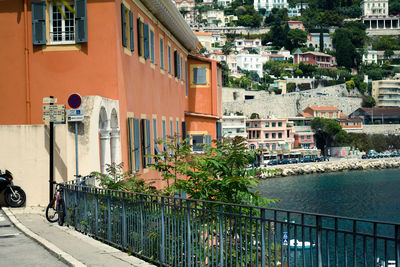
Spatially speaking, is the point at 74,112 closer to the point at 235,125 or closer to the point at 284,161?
the point at 235,125

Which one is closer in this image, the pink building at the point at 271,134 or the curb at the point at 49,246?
the curb at the point at 49,246

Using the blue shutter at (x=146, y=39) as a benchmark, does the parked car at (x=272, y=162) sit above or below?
below

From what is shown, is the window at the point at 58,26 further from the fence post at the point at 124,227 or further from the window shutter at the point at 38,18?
the fence post at the point at 124,227

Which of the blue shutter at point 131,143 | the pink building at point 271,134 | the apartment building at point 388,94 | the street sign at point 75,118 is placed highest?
the apartment building at point 388,94

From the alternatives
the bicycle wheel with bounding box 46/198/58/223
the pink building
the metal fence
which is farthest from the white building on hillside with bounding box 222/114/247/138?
→ the metal fence

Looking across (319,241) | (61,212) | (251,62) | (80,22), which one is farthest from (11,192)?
(251,62)

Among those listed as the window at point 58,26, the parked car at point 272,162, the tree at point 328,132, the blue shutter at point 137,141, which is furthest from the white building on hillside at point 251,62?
the window at point 58,26

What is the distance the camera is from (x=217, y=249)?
732 centimetres

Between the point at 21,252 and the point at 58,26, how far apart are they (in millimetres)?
8154

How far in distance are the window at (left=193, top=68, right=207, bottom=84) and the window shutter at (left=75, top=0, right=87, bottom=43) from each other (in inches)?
590

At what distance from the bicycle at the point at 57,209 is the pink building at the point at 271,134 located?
97.1 m

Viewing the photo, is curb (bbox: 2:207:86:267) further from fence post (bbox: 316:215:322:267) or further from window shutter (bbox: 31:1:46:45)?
window shutter (bbox: 31:1:46:45)

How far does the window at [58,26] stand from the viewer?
1537cm

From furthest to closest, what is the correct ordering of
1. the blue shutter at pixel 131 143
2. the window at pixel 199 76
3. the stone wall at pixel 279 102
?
the stone wall at pixel 279 102
the window at pixel 199 76
the blue shutter at pixel 131 143
